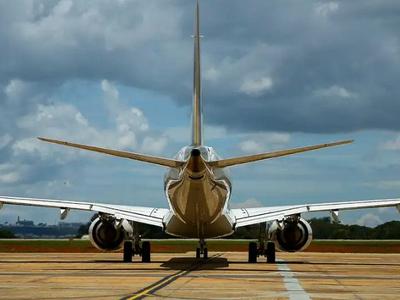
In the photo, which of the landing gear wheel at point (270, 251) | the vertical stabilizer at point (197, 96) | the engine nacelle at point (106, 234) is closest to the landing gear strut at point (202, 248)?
the landing gear wheel at point (270, 251)

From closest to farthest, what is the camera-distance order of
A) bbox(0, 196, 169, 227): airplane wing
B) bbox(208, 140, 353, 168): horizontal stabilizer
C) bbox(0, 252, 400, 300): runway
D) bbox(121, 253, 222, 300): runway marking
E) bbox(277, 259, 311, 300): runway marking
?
bbox(121, 253, 222, 300): runway marking, bbox(277, 259, 311, 300): runway marking, bbox(0, 252, 400, 300): runway, bbox(208, 140, 353, 168): horizontal stabilizer, bbox(0, 196, 169, 227): airplane wing

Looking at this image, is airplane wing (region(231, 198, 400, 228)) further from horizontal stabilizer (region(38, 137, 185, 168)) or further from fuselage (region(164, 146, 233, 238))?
horizontal stabilizer (region(38, 137, 185, 168))

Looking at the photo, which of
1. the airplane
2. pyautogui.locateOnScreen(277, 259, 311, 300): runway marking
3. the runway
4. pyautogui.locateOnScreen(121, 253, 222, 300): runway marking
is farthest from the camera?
the airplane

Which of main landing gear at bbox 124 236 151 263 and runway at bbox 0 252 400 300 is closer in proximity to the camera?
runway at bbox 0 252 400 300

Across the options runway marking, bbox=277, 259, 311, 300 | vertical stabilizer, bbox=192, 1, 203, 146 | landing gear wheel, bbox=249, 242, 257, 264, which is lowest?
runway marking, bbox=277, 259, 311, 300

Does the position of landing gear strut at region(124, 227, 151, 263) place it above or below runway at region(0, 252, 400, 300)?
above

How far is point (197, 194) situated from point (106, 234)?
912 centimetres

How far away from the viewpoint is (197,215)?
34.3 m

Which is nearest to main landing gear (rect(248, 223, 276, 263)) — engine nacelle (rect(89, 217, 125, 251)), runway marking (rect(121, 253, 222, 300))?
engine nacelle (rect(89, 217, 125, 251))

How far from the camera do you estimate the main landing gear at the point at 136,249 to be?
40.3m

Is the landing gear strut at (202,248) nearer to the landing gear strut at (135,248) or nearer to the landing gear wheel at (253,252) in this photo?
the landing gear wheel at (253,252)

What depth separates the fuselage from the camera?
98.9ft

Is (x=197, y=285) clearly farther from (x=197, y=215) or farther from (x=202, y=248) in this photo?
(x=202, y=248)

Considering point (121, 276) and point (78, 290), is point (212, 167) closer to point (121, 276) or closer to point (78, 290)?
point (121, 276)
